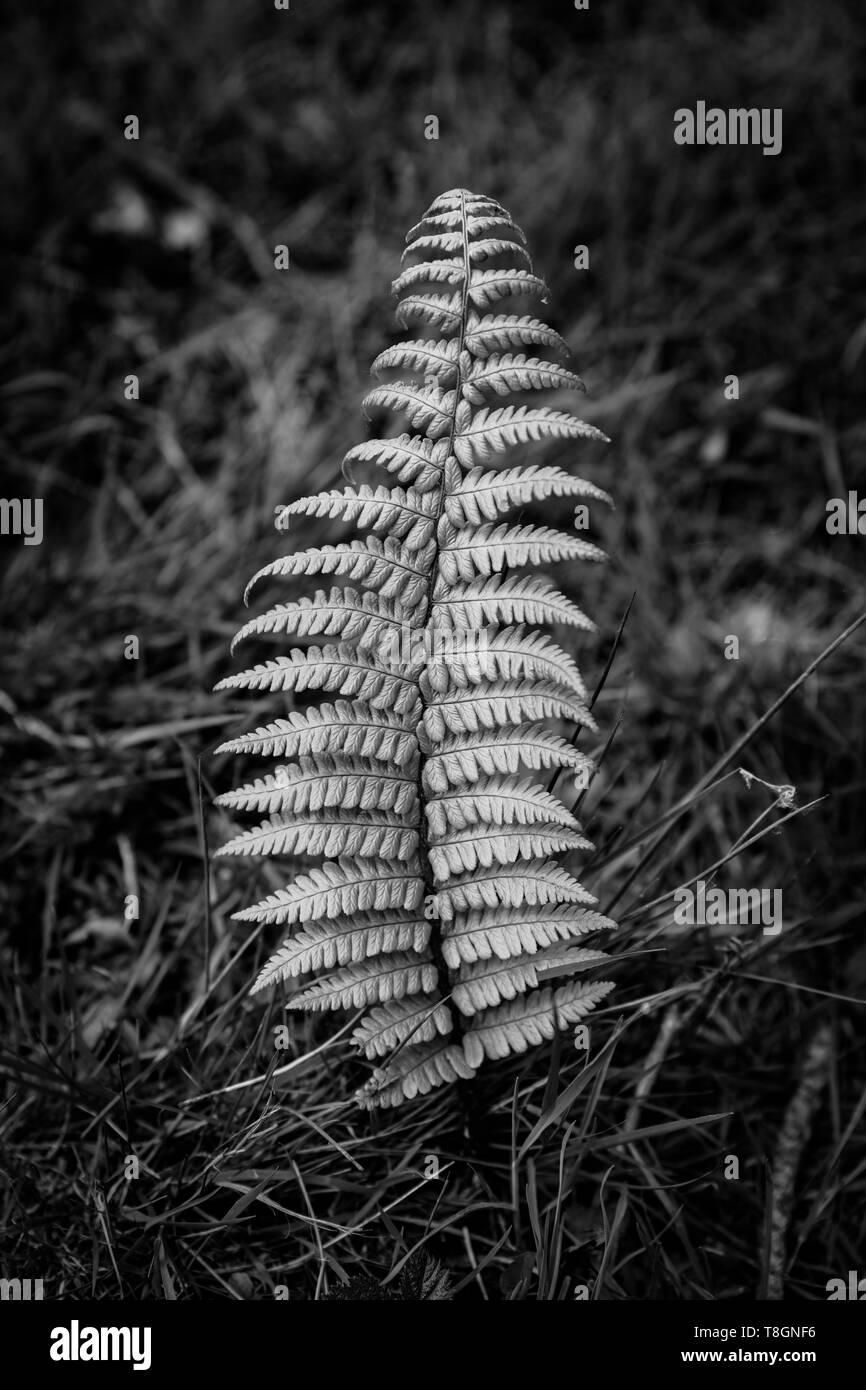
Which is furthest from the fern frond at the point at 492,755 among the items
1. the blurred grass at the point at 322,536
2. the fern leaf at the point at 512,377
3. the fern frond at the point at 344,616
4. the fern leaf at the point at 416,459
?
the fern leaf at the point at 512,377

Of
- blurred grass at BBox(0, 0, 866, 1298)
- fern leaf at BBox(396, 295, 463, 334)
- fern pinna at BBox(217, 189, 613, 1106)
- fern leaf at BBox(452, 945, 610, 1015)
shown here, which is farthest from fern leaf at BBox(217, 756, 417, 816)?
fern leaf at BBox(396, 295, 463, 334)

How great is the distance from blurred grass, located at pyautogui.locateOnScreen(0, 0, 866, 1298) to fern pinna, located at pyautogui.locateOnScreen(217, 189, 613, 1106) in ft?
0.82

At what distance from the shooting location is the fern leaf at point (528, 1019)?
1915 mm

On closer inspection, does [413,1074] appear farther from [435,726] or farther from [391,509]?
[391,509]

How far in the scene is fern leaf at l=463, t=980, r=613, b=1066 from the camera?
192 cm

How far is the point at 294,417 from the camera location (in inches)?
133

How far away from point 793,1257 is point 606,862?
849 millimetres

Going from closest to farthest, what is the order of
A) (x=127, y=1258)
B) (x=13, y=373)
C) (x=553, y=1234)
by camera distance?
(x=553, y=1234)
(x=127, y=1258)
(x=13, y=373)

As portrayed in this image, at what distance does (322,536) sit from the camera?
3.01 meters

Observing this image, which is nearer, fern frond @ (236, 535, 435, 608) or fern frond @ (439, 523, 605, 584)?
fern frond @ (439, 523, 605, 584)

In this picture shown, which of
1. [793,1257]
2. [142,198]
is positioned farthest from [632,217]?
[793,1257]

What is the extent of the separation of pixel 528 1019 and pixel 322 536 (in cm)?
157

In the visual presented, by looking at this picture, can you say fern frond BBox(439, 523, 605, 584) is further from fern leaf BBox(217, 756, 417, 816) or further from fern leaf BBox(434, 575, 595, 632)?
fern leaf BBox(217, 756, 417, 816)
